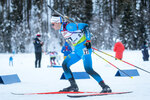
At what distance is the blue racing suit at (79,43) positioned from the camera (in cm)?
525

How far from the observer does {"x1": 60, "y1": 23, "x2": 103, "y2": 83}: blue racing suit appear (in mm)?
5246

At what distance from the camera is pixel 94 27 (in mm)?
53781

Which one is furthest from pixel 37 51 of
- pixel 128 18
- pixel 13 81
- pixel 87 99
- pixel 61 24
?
pixel 128 18

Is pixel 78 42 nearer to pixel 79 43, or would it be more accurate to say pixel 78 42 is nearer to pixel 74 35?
pixel 79 43

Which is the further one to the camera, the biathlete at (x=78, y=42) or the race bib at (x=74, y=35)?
the race bib at (x=74, y=35)

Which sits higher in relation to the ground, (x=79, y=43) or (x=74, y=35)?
(x=74, y=35)

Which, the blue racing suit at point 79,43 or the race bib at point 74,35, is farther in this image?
the race bib at point 74,35

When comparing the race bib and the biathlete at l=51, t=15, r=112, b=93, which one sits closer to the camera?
the biathlete at l=51, t=15, r=112, b=93

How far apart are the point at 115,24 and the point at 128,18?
630cm

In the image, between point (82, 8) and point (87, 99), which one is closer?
point (87, 99)

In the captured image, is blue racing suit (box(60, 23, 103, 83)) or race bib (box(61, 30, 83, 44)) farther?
race bib (box(61, 30, 83, 44))

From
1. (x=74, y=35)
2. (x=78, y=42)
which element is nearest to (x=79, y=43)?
(x=78, y=42)

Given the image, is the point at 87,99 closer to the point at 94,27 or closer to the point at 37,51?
the point at 37,51

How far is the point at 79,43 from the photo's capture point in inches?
214
